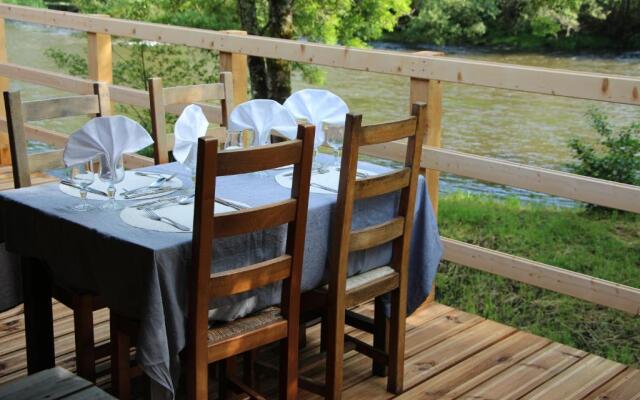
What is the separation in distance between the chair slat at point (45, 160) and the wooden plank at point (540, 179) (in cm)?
145

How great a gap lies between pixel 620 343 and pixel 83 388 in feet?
13.6

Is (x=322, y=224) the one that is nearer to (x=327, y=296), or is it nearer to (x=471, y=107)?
(x=327, y=296)

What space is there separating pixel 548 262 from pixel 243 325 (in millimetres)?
5155

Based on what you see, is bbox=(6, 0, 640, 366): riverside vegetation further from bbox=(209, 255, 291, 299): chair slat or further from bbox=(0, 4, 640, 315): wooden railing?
bbox=(209, 255, 291, 299): chair slat

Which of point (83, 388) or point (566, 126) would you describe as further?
point (566, 126)

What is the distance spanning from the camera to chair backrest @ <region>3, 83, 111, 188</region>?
292 centimetres

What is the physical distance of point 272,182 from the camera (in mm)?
2963

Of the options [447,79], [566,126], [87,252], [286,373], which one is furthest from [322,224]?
[566,126]

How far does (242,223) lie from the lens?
2.29m

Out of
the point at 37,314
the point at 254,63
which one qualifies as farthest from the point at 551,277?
the point at 254,63

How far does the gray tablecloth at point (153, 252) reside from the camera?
7.62 feet

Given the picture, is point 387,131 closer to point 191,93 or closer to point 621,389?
point 191,93

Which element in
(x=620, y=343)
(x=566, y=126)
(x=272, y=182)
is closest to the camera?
(x=272, y=182)

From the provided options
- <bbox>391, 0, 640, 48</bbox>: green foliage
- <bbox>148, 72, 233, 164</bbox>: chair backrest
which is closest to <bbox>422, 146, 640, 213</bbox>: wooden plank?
<bbox>148, 72, 233, 164</bbox>: chair backrest
